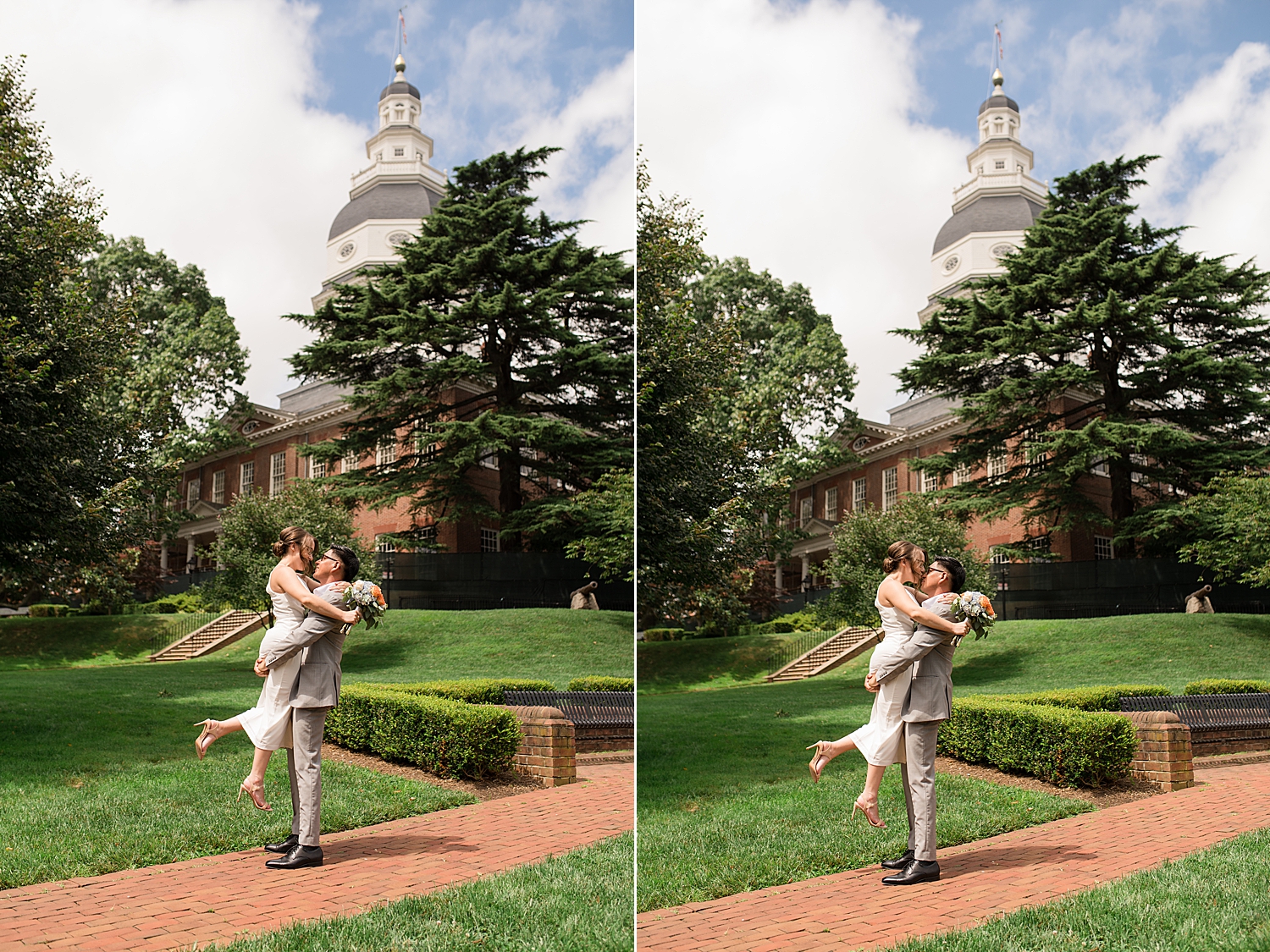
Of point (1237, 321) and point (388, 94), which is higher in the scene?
point (388, 94)

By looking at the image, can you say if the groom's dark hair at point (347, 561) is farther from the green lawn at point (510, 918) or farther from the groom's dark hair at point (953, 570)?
the groom's dark hair at point (953, 570)

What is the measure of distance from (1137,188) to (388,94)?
499 centimetres

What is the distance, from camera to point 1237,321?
6.59 metres

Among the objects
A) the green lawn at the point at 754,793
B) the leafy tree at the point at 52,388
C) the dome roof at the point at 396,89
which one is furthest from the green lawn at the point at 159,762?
the dome roof at the point at 396,89

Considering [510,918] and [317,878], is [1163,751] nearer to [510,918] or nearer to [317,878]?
[510,918]

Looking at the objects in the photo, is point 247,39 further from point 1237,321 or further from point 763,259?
point 1237,321

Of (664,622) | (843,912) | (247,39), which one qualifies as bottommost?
(843,912)

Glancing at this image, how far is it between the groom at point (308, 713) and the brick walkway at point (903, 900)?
166 cm

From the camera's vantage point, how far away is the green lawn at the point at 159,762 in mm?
4445

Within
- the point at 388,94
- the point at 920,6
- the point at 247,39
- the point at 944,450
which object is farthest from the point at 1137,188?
the point at 247,39

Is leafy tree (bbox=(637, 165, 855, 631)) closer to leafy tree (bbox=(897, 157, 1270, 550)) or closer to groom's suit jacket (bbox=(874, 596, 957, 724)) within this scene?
groom's suit jacket (bbox=(874, 596, 957, 724))

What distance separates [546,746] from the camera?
6.23 m

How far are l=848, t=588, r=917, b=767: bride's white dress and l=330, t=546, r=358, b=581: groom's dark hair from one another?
102 inches

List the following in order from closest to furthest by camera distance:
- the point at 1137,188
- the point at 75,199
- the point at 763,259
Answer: the point at 75,199
the point at 763,259
the point at 1137,188
